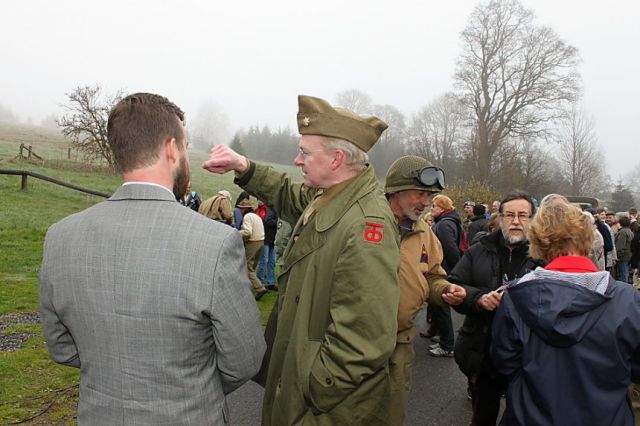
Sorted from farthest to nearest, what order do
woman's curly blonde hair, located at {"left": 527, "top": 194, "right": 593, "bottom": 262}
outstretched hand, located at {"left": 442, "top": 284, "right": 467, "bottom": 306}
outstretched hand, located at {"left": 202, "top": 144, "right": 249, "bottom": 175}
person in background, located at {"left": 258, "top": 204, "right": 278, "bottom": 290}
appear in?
person in background, located at {"left": 258, "top": 204, "right": 278, "bottom": 290}
outstretched hand, located at {"left": 442, "top": 284, "right": 467, "bottom": 306}
outstretched hand, located at {"left": 202, "top": 144, "right": 249, "bottom": 175}
woman's curly blonde hair, located at {"left": 527, "top": 194, "right": 593, "bottom": 262}

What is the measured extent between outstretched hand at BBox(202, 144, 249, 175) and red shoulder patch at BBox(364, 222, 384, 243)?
0.96m

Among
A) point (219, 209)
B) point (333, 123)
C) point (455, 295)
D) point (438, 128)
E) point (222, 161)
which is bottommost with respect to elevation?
point (219, 209)

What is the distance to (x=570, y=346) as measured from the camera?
6.80ft

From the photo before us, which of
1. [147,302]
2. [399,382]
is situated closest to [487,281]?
[399,382]

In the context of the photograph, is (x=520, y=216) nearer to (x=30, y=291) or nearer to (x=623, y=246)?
(x=30, y=291)

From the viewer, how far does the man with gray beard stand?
10.2 ft

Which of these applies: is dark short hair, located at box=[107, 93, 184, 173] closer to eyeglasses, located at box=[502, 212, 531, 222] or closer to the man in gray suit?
the man in gray suit

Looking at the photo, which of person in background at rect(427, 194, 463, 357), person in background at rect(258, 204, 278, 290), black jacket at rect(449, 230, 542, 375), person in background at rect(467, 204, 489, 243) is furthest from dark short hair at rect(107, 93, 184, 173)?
person in background at rect(467, 204, 489, 243)

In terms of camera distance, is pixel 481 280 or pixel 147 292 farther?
pixel 481 280

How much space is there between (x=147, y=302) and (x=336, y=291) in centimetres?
74

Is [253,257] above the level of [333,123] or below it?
below

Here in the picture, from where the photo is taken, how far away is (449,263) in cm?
621

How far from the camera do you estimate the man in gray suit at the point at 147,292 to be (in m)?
1.48

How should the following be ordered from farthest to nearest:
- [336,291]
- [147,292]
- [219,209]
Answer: [219,209]
[336,291]
[147,292]
